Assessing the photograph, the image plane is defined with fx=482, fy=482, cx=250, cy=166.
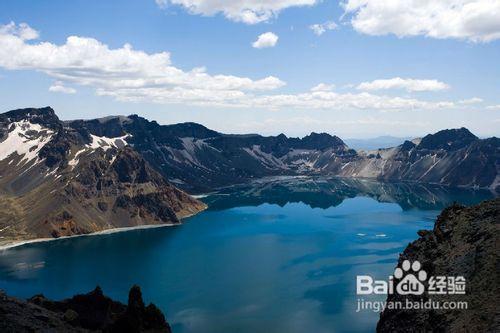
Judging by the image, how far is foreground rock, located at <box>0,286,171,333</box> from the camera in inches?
2527

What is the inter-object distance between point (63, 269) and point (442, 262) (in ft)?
495

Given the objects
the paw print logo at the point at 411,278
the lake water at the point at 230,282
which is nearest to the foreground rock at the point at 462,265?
the paw print logo at the point at 411,278

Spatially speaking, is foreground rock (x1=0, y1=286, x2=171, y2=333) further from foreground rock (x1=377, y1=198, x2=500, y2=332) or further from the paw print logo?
the paw print logo

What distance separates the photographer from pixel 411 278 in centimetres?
6188

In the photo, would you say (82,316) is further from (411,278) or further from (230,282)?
(230,282)

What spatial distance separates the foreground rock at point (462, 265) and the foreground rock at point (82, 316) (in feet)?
119

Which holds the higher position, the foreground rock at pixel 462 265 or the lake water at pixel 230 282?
the foreground rock at pixel 462 265

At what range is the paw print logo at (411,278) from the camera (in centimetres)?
5969

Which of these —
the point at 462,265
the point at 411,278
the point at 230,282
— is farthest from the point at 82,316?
the point at 230,282

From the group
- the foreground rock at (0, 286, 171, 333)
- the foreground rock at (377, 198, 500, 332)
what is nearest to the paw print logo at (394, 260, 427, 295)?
the foreground rock at (377, 198, 500, 332)

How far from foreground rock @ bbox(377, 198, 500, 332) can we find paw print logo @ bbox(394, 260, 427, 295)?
73 centimetres

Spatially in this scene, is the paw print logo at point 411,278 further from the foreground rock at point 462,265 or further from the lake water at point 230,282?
the lake water at point 230,282

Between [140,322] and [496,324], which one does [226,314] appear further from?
[496,324]

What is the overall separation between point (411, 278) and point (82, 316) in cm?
5779
